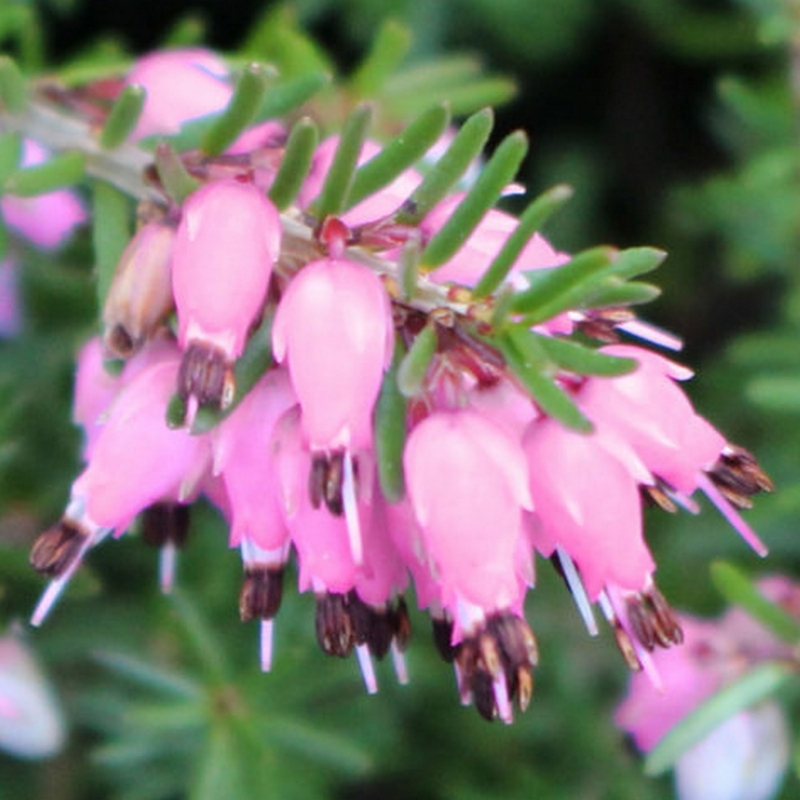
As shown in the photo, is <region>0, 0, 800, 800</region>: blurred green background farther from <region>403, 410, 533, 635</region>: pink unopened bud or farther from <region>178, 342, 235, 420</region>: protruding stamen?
<region>403, 410, 533, 635</region>: pink unopened bud

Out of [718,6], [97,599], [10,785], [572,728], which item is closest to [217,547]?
[97,599]

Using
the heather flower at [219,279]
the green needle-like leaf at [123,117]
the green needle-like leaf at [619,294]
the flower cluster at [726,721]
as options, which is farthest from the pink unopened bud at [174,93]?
the flower cluster at [726,721]

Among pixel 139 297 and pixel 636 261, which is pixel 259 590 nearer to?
pixel 139 297

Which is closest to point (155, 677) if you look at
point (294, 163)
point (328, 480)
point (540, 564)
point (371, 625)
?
point (540, 564)

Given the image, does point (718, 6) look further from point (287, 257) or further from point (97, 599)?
point (287, 257)

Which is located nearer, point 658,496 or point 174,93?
point 658,496
